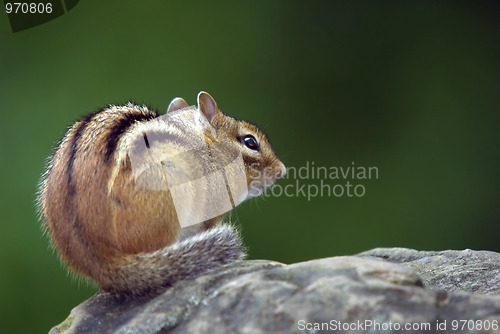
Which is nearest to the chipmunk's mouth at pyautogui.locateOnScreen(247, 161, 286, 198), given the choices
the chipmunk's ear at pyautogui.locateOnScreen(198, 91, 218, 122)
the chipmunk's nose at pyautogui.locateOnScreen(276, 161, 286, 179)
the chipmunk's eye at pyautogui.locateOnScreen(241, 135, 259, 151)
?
the chipmunk's nose at pyautogui.locateOnScreen(276, 161, 286, 179)

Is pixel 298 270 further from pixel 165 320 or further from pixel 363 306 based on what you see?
pixel 165 320

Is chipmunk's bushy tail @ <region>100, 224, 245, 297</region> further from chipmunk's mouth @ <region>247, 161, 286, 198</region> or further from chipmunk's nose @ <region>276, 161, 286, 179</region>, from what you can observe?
chipmunk's nose @ <region>276, 161, 286, 179</region>

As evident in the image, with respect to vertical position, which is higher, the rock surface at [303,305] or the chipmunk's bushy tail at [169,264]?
the chipmunk's bushy tail at [169,264]

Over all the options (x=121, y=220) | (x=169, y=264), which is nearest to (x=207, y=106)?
(x=121, y=220)

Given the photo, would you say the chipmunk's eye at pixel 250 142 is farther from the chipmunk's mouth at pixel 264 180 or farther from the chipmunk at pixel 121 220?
the chipmunk at pixel 121 220

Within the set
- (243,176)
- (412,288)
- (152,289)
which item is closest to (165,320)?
(152,289)

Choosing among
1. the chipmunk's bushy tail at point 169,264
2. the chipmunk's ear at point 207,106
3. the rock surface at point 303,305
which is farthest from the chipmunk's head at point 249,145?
the rock surface at point 303,305

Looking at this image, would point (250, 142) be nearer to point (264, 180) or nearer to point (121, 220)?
point (264, 180)
